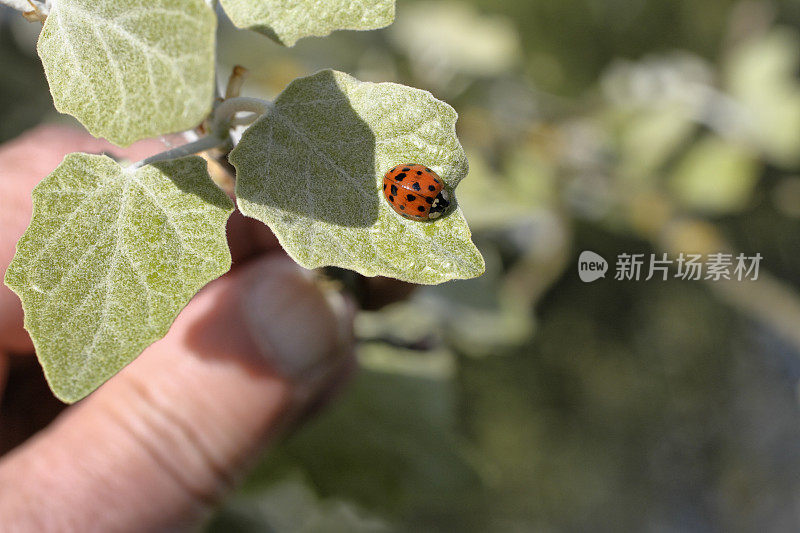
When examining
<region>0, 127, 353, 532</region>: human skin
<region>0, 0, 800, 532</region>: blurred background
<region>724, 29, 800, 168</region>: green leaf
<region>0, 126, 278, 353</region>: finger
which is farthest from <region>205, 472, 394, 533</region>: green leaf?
<region>724, 29, 800, 168</region>: green leaf

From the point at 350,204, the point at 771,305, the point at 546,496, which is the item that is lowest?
the point at 546,496

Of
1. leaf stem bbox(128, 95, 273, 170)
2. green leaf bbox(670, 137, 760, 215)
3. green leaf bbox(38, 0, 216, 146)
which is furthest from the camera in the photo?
green leaf bbox(670, 137, 760, 215)

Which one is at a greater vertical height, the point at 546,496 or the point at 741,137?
the point at 741,137

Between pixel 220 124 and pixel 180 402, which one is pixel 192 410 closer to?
pixel 180 402

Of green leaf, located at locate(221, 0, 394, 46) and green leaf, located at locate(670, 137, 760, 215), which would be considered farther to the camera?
green leaf, located at locate(670, 137, 760, 215)

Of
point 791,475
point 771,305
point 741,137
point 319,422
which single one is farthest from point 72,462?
point 791,475

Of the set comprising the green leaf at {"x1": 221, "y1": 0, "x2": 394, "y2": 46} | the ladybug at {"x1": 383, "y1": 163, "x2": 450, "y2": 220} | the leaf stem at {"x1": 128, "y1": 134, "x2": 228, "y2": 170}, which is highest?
the green leaf at {"x1": 221, "y1": 0, "x2": 394, "y2": 46}

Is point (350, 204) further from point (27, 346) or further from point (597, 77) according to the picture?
point (597, 77)

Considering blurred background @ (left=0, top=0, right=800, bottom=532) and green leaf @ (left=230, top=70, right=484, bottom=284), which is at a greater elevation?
green leaf @ (left=230, top=70, right=484, bottom=284)

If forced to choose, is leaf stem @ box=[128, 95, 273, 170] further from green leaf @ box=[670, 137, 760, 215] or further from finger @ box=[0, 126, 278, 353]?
green leaf @ box=[670, 137, 760, 215]
